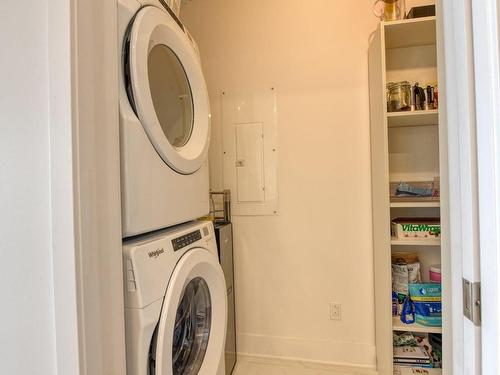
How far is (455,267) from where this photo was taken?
0.53 meters

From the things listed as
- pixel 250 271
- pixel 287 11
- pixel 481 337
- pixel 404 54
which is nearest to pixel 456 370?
pixel 481 337

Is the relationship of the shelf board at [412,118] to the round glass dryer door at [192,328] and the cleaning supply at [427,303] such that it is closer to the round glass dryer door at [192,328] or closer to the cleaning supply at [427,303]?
the cleaning supply at [427,303]

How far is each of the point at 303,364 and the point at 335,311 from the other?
0.39 meters

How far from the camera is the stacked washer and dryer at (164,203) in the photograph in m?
0.68

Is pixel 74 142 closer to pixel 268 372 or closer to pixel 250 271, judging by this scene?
pixel 250 271

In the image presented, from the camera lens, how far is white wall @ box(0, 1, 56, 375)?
0.54 m

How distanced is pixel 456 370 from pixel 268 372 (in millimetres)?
1388

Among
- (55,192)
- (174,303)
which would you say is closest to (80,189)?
(55,192)

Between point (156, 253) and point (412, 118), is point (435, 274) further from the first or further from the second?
point (156, 253)

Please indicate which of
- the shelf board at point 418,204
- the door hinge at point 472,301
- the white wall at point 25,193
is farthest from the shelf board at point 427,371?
the white wall at point 25,193

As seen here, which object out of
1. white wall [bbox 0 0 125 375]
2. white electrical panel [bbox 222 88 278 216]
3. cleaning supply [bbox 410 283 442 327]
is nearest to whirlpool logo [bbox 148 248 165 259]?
white wall [bbox 0 0 125 375]

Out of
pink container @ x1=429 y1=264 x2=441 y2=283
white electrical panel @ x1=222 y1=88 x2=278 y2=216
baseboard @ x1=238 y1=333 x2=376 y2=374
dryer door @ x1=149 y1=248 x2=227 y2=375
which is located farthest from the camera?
white electrical panel @ x1=222 y1=88 x2=278 y2=216

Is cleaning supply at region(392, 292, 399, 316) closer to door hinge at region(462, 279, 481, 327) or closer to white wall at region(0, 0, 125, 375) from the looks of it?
door hinge at region(462, 279, 481, 327)

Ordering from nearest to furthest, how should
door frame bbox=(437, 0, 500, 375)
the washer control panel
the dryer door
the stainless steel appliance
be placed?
1. door frame bbox=(437, 0, 500, 375)
2. the washer control panel
3. the dryer door
4. the stainless steel appliance
